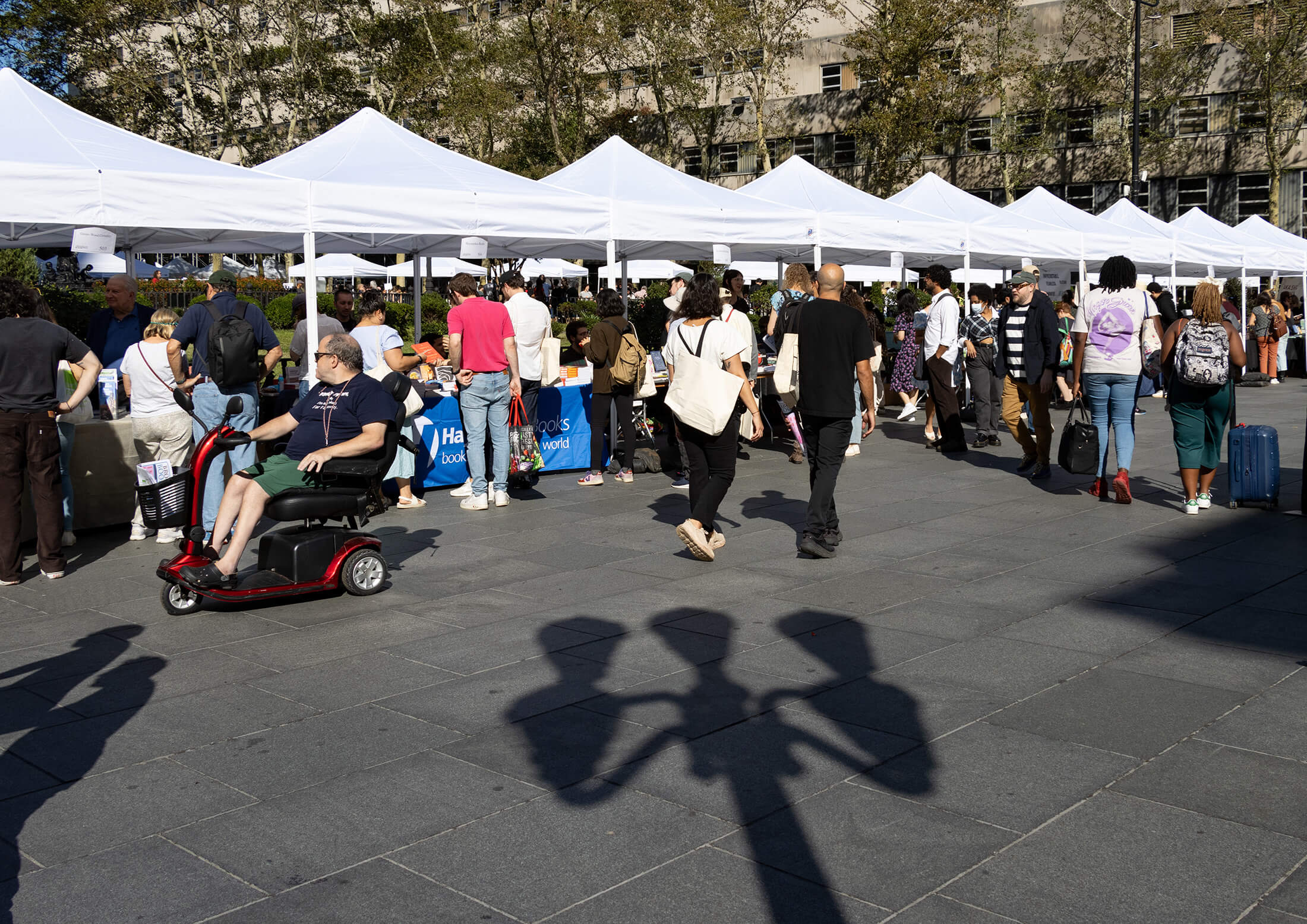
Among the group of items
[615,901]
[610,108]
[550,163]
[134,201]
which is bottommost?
[615,901]

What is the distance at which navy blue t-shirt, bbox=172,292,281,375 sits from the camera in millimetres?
8438

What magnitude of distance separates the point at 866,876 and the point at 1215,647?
2.98 metres

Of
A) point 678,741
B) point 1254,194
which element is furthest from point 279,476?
point 1254,194

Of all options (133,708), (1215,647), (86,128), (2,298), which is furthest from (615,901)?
(86,128)

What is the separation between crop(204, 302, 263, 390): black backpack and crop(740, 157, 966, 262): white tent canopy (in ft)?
24.9

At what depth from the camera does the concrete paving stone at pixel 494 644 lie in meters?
5.51

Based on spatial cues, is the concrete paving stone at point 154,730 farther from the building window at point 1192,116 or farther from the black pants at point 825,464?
the building window at point 1192,116

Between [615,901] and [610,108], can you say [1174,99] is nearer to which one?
[610,108]

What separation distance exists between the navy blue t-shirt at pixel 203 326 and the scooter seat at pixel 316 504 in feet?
6.61

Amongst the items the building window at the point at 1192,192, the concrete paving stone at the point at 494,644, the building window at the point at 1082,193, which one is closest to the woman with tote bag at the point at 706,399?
the concrete paving stone at the point at 494,644

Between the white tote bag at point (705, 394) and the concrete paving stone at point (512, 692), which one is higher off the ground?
the white tote bag at point (705, 394)

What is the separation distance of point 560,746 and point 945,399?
918 cm

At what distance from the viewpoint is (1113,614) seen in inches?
243

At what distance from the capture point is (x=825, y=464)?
25.1ft
